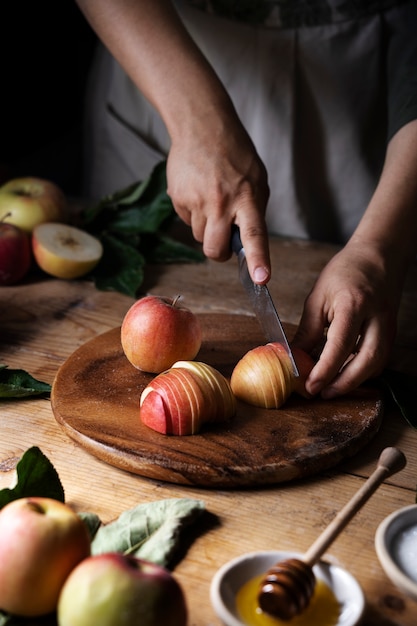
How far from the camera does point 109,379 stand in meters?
1.39

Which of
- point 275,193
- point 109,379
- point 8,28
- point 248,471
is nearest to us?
point 248,471

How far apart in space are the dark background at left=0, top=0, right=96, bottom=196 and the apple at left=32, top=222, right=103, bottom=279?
0.69m

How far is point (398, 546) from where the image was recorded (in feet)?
3.08

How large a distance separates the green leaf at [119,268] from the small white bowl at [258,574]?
1011mm

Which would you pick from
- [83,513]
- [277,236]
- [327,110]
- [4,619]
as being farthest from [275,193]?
[4,619]

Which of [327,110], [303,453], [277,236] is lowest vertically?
[277,236]

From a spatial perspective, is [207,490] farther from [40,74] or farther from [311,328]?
[40,74]

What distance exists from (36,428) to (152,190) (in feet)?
3.39

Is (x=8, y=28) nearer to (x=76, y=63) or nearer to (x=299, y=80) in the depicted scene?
(x=76, y=63)

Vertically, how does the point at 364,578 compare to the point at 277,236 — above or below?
above

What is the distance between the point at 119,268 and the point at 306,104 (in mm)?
755

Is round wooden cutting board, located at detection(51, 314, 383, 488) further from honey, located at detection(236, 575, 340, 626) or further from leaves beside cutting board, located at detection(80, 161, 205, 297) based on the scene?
leaves beside cutting board, located at detection(80, 161, 205, 297)

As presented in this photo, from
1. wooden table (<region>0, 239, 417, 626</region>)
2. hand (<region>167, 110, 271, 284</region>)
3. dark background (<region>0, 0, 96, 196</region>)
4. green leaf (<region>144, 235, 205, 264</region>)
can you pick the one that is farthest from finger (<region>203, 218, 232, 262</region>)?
dark background (<region>0, 0, 96, 196</region>)

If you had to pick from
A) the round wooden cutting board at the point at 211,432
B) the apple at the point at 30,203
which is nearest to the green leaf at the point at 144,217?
the apple at the point at 30,203
